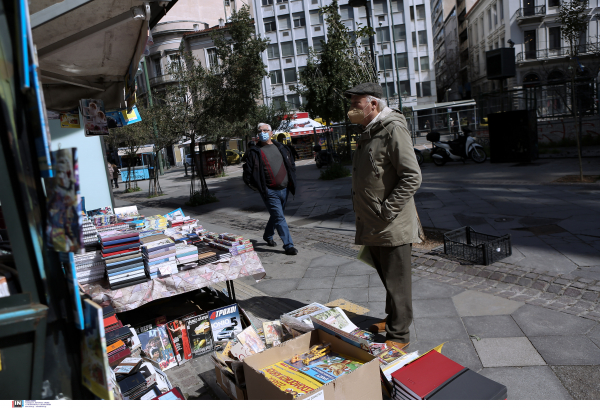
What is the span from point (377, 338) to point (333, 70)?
1344 cm

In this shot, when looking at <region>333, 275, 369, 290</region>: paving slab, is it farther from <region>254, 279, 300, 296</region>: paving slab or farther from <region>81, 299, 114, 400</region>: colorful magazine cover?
<region>81, 299, 114, 400</region>: colorful magazine cover

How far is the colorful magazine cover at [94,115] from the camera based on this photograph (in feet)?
16.1

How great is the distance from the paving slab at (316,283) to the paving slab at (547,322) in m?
1.94

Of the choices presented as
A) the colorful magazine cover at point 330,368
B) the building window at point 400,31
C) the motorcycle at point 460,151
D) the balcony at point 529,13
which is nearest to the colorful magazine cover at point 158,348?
the colorful magazine cover at point 330,368

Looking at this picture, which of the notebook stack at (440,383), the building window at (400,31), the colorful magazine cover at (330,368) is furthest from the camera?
the building window at (400,31)

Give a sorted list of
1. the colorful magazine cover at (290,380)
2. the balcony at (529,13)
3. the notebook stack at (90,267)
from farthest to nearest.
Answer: the balcony at (529,13) → the notebook stack at (90,267) → the colorful magazine cover at (290,380)

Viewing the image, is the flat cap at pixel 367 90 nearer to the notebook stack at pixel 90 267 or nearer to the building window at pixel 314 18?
the notebook stack at pixel 90 267

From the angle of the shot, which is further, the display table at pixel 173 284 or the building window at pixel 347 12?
the building window at pixel 347 12

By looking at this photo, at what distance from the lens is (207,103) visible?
Result: 12.5 metres

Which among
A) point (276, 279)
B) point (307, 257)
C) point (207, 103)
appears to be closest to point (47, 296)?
point (276, 279)

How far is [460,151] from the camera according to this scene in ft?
52.0

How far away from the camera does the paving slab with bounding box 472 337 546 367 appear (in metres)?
3.01

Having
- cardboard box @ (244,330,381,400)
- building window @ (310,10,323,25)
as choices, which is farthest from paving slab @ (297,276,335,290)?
building window @ (310,10,323,25)

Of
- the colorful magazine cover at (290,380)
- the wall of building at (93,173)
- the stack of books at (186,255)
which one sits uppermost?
the wall of building at (93,173)
